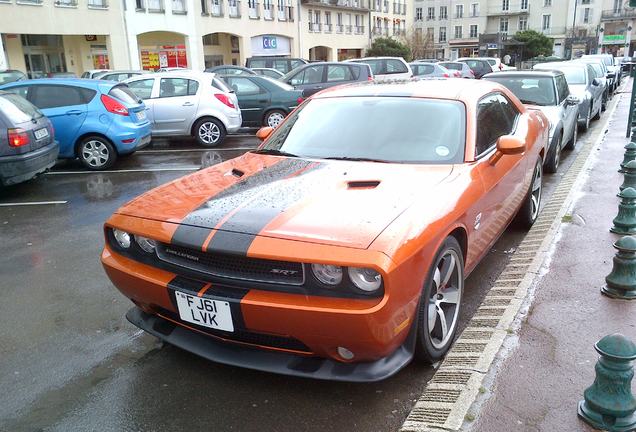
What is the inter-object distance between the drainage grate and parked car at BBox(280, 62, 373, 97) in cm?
1201

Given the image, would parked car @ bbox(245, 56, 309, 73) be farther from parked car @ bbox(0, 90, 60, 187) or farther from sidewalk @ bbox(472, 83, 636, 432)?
sidewalk @ bbox(472, 83, 636, 432)

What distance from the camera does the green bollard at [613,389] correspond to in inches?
96.3

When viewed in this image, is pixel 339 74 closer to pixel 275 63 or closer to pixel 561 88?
pixel 561 88

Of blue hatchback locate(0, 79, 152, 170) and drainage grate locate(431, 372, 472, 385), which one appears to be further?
blue hatchback locate(0, 79, 152, 170)

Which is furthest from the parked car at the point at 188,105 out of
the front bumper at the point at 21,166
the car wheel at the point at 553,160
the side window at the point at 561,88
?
the car wheel at the point at 553,160

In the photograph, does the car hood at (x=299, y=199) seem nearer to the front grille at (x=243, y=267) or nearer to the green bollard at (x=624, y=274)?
the front grille at (x=243, y=267)

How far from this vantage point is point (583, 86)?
1249 centimetres

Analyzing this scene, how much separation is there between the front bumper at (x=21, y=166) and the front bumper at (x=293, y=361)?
548cm

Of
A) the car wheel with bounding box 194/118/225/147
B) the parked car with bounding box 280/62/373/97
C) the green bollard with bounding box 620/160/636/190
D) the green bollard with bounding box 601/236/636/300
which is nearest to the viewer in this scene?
the green bollard with bounding box 601/236/636/300

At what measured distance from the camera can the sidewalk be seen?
108 inches

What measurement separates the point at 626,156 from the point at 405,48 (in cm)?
5033

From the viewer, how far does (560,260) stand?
15.4ft

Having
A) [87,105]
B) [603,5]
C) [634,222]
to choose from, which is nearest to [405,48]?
[603,5]

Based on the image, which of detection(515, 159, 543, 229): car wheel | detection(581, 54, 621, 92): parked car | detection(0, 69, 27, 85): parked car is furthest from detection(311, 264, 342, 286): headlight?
detection(581, 54, 621, 92): parked car
